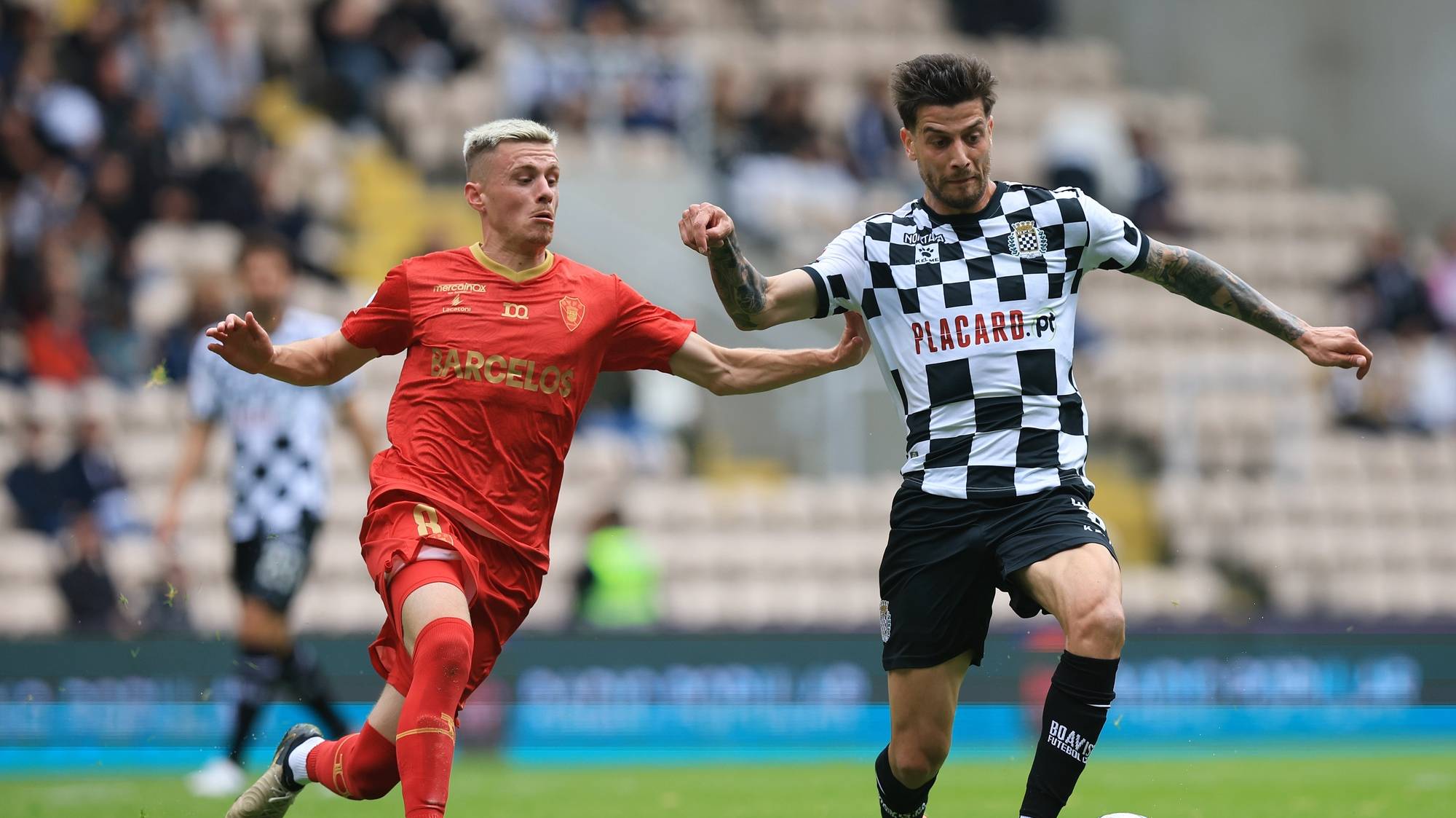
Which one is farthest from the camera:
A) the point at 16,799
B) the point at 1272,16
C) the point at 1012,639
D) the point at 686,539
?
the point at 1272,16

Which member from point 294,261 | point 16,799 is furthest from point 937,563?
point 294,261

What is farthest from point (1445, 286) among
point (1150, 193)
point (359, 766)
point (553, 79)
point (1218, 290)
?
point (359, 766)

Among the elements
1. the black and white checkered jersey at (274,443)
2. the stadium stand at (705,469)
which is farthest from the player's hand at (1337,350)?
the stadium stand at (705,469)

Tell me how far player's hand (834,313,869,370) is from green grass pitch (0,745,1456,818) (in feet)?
9.51

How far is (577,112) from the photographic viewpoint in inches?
701

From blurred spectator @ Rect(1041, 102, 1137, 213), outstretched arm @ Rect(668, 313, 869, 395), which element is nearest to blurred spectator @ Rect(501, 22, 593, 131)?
blurred spectator @ Rect(1041, 102, 1137, 213)

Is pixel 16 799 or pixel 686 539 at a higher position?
pixel 686 539

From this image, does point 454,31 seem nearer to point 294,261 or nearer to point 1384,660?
point 294,261

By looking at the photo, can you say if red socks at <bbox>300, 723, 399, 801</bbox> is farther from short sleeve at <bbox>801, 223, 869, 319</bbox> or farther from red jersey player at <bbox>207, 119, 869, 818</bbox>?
short sleeve at <bbox>801, 223, 869, 319</bbox>

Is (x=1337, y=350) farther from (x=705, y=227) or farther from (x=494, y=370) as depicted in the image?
(x=494, y=370)

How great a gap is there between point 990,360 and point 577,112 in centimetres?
1188

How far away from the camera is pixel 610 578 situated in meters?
14.6

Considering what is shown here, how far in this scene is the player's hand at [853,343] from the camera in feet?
22.6

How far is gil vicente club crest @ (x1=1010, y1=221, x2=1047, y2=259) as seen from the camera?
21.3 ft
